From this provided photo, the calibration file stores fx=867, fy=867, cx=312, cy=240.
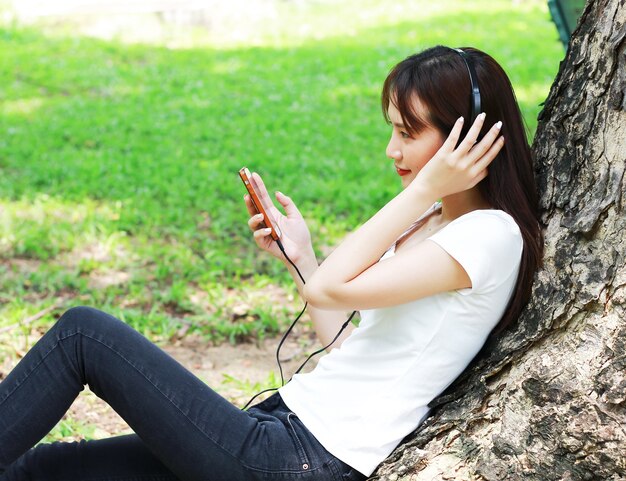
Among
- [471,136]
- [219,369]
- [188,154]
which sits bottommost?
[219,369]

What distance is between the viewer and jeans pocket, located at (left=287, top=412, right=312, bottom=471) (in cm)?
207

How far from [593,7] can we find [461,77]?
366 mm

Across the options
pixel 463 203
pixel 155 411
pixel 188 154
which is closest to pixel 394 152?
pixel 463 203

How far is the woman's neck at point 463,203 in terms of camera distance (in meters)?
2.17

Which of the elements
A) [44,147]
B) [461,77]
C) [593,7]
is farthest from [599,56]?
[44,147]

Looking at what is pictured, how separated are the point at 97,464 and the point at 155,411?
1.36ft

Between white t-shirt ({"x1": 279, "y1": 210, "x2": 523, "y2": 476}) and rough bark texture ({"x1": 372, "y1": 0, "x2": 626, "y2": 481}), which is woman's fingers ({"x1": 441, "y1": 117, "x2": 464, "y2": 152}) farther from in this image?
rough bark texture ({"x1": 372, "y1": 0, "x2": 626, "y2": 481})

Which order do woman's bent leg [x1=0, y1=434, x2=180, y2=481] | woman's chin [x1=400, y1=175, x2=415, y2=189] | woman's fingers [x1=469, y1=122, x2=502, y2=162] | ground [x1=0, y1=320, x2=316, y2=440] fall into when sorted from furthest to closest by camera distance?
1. ground [x1=0, y1=320, x2=316, y2=440]
2. woman's bent leg [x1=0, y1=434, x2=180, y2=481]
3. woman's chin [x1=400, y1=175, x2=415, y2=189]
4. woman's fingers [x1=469, y1=122, x2=502, y2=162]

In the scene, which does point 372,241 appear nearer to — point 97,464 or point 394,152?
point 394,152

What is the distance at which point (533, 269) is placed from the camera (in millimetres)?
2080

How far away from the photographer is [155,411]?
83.8 inches

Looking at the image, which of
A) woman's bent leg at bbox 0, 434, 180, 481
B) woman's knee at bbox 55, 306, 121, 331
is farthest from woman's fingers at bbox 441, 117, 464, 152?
woman's bent leg at bbox 0, 434, 180, 481

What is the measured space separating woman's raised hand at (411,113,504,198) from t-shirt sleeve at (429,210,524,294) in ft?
0.29

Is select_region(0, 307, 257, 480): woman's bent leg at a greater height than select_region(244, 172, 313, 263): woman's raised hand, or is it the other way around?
select_region(244, 172, 313, 263): woman's raised hand
